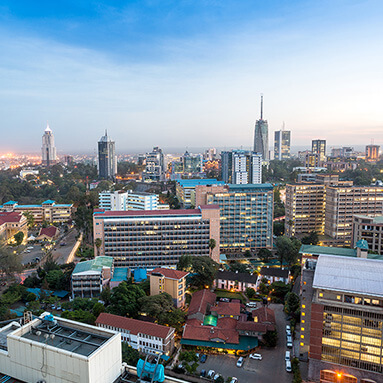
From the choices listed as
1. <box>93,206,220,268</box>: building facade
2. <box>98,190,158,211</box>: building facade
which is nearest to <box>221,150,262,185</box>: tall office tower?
<box>98,190,158,211</box>: building facade

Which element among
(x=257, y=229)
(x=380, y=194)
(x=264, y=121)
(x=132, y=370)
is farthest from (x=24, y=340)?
(x=264, y=121)

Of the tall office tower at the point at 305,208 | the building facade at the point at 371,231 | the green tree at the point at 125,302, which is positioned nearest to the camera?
the green tree at the point at 125,302

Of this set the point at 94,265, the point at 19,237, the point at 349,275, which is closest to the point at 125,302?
the point at 94,265

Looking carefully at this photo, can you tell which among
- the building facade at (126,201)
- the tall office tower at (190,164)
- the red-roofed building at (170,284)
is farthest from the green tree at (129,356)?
the tall office tower at (190,164)

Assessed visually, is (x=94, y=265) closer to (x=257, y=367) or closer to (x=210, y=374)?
(x=210, y=374)

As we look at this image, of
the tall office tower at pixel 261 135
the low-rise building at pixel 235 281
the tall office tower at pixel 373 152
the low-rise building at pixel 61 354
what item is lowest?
the low-rise building at pixel 235 281

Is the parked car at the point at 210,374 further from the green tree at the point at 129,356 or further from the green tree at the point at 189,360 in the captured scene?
the green tree at the point at 129,356

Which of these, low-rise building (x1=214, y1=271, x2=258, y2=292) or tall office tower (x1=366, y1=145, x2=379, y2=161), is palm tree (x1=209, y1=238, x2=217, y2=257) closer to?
low-rise building (x1=214, y1=271, x2=258, y2=292)
